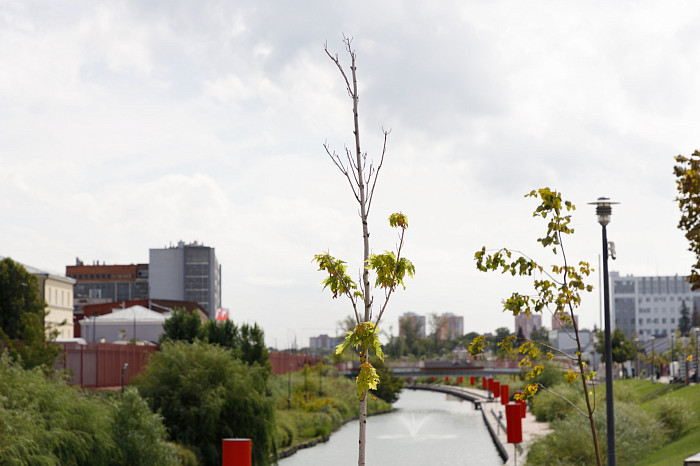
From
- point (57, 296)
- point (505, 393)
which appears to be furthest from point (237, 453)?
point (57, 296)

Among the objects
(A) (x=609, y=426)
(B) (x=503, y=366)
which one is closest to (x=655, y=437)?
(A) (x=609, y=426)

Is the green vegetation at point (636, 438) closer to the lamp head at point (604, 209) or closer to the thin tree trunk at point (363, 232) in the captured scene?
the lamp head at point (604, 209)

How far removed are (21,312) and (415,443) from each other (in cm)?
2930

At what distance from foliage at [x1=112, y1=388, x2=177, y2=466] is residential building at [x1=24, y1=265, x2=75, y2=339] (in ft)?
151

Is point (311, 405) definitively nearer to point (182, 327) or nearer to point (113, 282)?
point (182, 327)

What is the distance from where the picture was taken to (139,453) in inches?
1060

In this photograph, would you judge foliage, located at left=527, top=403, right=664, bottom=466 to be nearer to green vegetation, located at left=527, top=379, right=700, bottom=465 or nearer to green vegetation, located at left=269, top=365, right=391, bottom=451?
green vegetation, located at left=527, top=379, right=700, bottom=465

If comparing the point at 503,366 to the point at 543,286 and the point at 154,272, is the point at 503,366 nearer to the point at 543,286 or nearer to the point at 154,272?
the point at 154,272

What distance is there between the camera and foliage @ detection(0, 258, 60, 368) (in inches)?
1219

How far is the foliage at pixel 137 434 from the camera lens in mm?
26719

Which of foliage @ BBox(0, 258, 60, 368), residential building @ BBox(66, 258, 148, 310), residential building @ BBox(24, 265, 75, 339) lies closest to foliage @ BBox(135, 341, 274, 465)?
foliage @ BBox(0, 258, 60, 368)

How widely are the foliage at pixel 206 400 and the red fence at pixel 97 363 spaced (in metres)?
2.86

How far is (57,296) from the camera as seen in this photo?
77.1m

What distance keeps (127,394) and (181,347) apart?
871 centimetres
